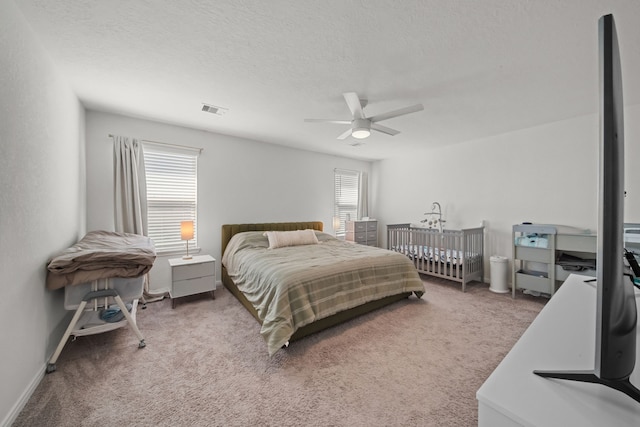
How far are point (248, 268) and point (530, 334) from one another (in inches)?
101

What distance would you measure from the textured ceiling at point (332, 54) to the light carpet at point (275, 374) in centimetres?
240

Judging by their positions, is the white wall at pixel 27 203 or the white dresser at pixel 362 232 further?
the white dresser at pixel 362 232

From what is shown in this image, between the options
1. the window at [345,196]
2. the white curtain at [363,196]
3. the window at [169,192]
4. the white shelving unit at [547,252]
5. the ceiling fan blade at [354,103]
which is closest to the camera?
the ceiling fan blade at [354,103]

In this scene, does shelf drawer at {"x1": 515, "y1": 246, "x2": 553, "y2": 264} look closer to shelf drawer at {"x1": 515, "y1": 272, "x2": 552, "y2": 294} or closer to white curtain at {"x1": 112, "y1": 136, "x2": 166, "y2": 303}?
shelf drawer at {"x1": 515, "y1": 272, "x2": 552, "y2": 294}

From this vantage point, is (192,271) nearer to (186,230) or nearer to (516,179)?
(186,230)

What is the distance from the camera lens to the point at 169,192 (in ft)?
11.6

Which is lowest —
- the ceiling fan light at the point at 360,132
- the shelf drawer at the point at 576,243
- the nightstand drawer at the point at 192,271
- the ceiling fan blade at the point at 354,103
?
the nightstand drawer at the point at 192,271

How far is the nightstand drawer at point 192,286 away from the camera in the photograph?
306 centimetres

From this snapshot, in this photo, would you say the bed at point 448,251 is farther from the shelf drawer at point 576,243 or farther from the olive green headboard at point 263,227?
the olive green headboard at point 263,227

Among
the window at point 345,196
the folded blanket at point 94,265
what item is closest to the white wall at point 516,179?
the window at point 345,196

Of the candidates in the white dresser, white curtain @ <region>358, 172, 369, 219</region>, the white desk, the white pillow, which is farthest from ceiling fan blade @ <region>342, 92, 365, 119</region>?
white curtain @ <region>358, 172, 369, 219</region>

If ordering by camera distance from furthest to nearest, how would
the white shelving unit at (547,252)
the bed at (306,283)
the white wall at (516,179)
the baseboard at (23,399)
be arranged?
the white wall at (516,179) < the white shelving unit at (547,252) < the bed at (306,283) < the baseboard at (23,399)

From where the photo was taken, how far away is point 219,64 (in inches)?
81.4

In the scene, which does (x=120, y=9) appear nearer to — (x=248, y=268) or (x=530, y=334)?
(x=248, y=268)
